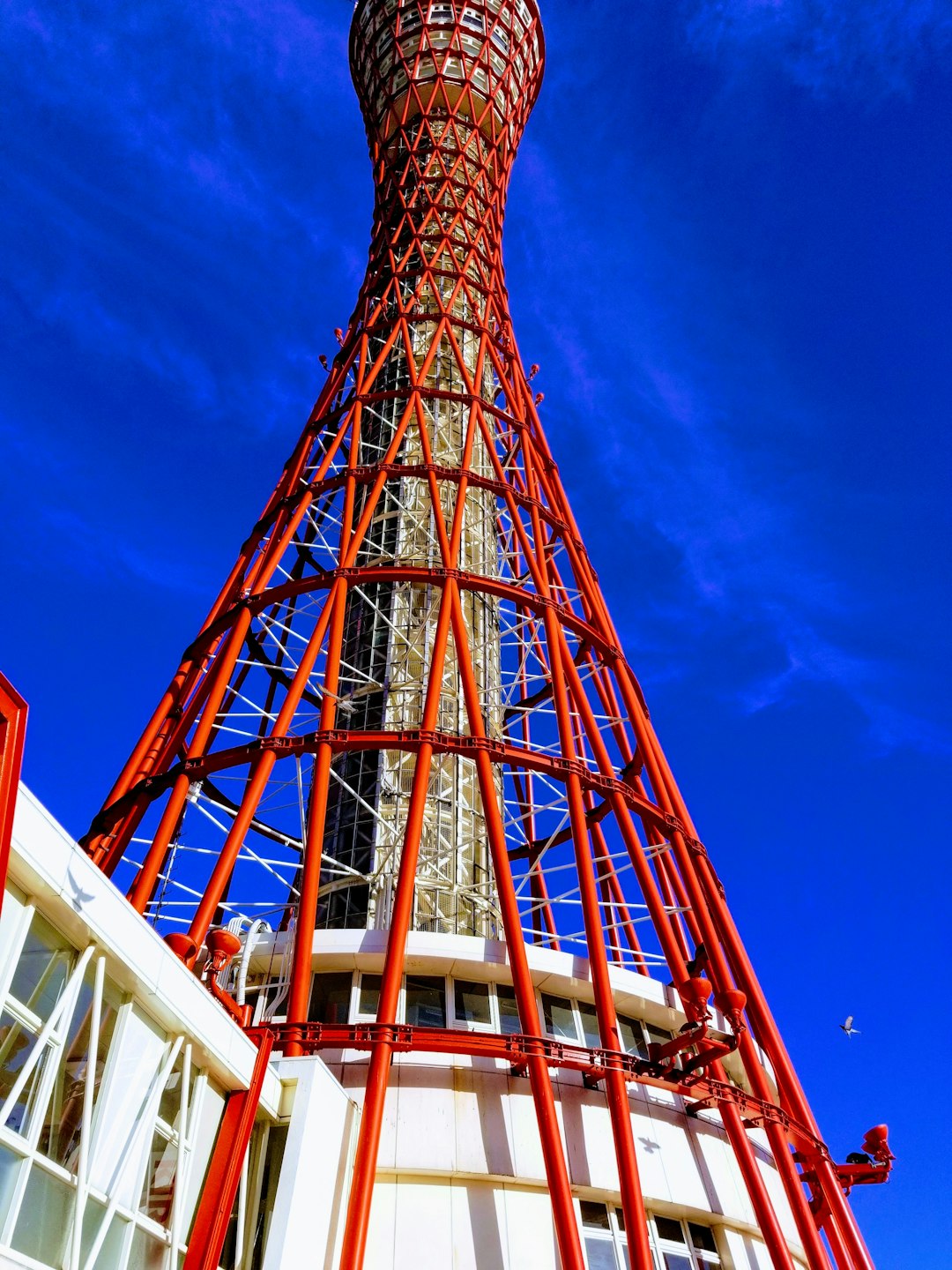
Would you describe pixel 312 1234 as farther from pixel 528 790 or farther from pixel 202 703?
pixel 528 790

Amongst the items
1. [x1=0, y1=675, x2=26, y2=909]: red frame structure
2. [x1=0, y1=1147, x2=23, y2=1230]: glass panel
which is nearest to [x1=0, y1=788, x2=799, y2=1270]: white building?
[x1=0, y1=1147, x2=23, y2=1230]: glass panel

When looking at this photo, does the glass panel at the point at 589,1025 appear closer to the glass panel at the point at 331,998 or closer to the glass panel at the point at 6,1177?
the glass panel at the point at 331,998

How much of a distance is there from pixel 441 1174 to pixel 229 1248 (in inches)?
134

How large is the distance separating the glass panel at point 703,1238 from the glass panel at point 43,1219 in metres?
→ 10.1

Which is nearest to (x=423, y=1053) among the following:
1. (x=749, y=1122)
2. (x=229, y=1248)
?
(x=229, y=1248)

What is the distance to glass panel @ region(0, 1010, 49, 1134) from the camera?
388 inches

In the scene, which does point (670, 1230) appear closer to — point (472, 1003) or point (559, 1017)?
point (559, 1017)

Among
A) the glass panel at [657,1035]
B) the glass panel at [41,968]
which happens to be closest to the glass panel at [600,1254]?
the glass panel at [657,1035]

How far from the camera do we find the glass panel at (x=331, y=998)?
17812 mm

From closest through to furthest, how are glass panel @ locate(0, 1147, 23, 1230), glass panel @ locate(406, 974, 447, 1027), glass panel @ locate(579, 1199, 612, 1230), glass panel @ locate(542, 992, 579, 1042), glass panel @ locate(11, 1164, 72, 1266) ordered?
glass panel @ locate(0, 1147, 23, 1230) → glass panel @ locate(11, 1164, 72, 1266) → glass panel @ locate(579, 1199, 612, 1230) → glass panel @ locate(406, 974, 447, 1027) → glass panel @ locate(542, 992, 579, 1042)

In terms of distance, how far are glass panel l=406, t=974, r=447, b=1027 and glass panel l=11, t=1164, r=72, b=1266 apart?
8057 millimetres

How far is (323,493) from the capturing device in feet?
91.9

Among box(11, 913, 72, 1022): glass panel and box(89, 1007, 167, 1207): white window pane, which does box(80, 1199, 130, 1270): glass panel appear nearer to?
box(89, 1007, 167, 1207): white window pane

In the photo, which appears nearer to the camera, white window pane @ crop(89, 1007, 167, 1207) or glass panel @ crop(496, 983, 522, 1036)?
white window pane @ crop(89, 1007, 167, 1207)
